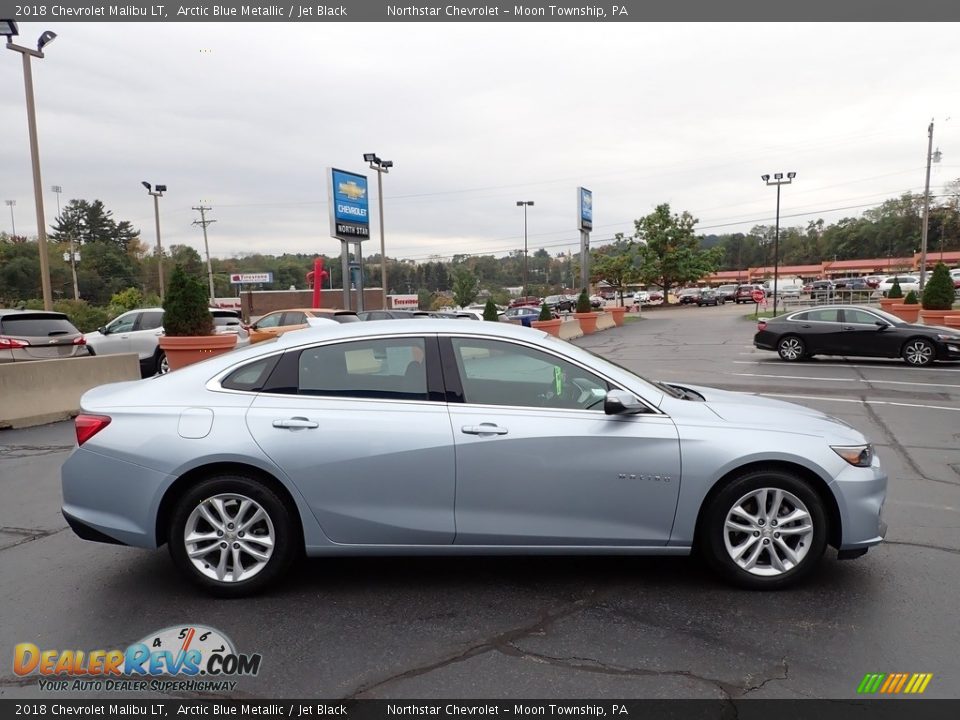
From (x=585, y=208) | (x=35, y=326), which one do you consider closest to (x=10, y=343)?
(x=35, y=326)

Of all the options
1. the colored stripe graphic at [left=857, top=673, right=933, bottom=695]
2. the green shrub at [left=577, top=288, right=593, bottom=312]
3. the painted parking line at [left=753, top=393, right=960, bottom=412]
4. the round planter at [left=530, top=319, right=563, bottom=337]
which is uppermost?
the green shrub at [left=577, top=288, right=593, bottom=312]

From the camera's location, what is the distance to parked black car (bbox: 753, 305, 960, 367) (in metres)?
14.4

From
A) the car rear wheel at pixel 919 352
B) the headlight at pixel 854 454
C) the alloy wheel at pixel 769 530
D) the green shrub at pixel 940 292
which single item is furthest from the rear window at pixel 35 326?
the green shrub at pixel 940 292

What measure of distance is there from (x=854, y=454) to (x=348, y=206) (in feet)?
71.2

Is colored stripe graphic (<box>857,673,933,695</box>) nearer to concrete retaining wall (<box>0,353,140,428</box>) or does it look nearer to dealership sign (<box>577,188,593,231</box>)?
concrete retaining wall (<box>0,353,140,428</box>)

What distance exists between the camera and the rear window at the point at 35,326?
1138 centimetres

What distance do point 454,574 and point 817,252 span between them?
13036cm

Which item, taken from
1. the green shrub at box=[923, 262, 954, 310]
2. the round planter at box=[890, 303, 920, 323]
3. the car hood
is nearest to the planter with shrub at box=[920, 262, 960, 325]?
the green shrub at box=[923, 262, 954, 310]

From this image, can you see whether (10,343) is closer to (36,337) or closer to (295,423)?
(36,337)

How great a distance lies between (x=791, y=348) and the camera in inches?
631

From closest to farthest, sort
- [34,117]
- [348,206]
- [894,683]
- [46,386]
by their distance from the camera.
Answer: [894,683]
[46,386]
[34,117]
[348,206]

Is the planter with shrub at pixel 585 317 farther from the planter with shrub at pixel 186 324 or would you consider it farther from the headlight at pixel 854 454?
the headlight at pixel 854 454

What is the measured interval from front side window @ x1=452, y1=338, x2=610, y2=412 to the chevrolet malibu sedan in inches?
0.9
